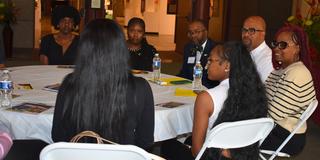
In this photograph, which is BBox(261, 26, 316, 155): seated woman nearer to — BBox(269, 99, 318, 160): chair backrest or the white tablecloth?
BBox(269, 99, 318, 160): chair backrest

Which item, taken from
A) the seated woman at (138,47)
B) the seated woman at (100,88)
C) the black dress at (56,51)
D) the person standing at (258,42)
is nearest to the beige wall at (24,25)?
the black dress at (56,51)

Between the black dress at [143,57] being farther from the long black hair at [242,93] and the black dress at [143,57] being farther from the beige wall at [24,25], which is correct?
the beige wall at [24,25]

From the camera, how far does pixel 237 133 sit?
2510 millimetres

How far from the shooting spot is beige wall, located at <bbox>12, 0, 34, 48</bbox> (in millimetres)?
10711

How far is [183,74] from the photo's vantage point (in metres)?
5.07

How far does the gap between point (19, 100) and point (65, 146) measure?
57.6 inches

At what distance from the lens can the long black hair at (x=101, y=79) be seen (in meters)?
2.19

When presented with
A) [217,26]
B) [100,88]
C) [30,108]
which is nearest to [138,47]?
[30,108]

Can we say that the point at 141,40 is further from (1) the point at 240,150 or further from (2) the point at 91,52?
(2) the point at 91,52

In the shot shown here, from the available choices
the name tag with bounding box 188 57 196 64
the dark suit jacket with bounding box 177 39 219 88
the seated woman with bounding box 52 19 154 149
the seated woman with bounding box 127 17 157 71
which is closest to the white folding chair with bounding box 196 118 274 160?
the seated woman with bounding box 52 19 154 149

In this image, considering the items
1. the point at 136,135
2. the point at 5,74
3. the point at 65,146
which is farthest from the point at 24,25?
the point at 65,146

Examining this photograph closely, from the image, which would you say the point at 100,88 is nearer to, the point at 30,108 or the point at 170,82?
the point at 30,108

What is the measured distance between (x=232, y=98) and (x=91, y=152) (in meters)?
1.12

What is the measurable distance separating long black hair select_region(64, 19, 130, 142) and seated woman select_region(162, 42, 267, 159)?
0.63 m
